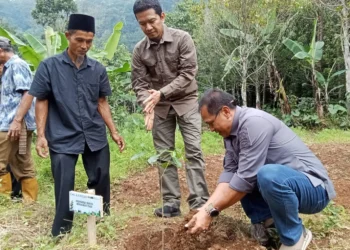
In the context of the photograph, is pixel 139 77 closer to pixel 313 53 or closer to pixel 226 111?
pixel 226 111

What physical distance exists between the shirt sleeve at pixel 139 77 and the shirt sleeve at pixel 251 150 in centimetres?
125

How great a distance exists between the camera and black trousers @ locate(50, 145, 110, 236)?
3004mm

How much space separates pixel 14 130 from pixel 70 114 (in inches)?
40.7

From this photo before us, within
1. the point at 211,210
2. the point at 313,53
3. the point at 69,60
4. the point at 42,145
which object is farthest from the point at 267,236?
the point at 313,53

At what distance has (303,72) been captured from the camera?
13289 mm

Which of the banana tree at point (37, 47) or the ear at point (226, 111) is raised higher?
the ear at point (226, 111)

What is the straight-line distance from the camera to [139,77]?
11.9 feet

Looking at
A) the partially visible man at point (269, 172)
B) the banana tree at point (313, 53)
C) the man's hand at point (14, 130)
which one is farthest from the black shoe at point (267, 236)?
the banana tree at point (313, 53)

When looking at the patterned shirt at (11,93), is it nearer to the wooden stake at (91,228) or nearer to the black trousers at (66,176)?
the black trousers at (66,176)

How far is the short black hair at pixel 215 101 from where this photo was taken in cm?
256

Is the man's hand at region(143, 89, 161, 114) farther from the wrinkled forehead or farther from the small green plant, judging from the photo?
the small green plant

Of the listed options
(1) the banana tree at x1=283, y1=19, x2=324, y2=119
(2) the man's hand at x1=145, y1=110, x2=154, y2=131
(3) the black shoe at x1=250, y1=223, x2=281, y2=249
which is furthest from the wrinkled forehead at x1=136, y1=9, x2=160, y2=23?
(1) the banana tree at x1=283, y1=19, x2=324, y2=119

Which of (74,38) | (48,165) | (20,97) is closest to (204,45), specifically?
(48,165)

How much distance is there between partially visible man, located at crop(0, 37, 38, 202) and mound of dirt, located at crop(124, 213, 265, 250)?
161 centimetres
